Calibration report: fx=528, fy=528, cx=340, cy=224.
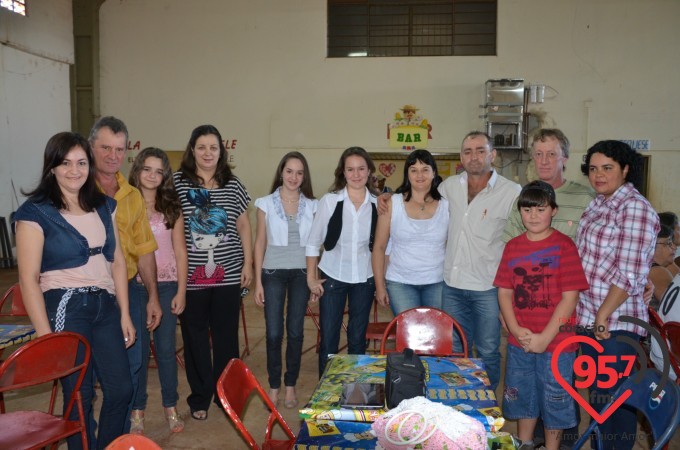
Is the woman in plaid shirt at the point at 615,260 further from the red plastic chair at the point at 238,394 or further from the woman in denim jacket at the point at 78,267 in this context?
the woman in denim jacket at the point at 78,267

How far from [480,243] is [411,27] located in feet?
23.9

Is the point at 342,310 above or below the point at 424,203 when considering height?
below

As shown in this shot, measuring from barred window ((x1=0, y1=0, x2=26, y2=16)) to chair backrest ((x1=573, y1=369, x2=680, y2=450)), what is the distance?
10.1 metres

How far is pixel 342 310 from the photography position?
3.47 metres

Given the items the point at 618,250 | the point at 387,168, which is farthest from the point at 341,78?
the point at 618,250

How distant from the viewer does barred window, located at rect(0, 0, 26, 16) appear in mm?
8562

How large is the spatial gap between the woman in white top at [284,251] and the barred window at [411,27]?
6.67 meters

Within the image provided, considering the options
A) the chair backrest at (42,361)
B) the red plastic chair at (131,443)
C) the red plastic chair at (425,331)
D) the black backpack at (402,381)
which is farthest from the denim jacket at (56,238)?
the red plastic chair at (425,331)

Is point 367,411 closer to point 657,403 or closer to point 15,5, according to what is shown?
point 657,403

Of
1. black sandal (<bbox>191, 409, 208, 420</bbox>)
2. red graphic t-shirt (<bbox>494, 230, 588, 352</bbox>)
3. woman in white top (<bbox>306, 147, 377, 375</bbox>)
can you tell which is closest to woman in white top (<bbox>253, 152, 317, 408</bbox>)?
woman in white top (<bbox>306, 147, 377, 375</bbox>)

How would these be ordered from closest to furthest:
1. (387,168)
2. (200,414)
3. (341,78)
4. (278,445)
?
(278,445), (200,414), (341,78), (387,168)

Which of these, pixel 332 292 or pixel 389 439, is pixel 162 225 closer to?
pixel 332 292

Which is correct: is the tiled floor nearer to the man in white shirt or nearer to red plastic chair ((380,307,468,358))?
the man in white shirt

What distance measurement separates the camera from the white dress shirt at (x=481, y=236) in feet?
10.2
